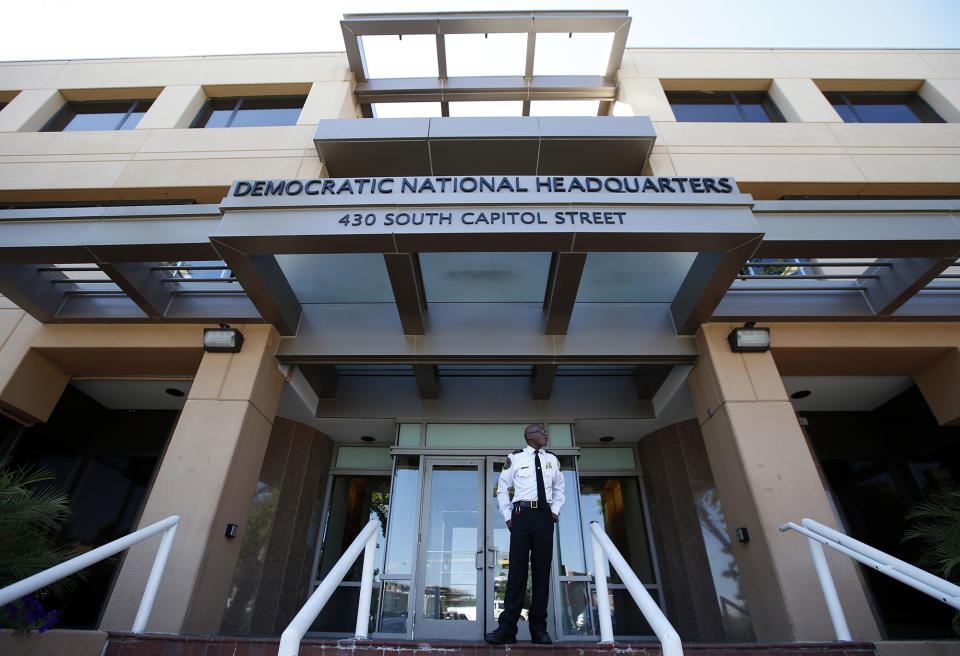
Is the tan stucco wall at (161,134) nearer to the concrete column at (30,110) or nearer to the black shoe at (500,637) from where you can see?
the concrete column at (30,110)

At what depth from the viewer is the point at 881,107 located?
31.6ft

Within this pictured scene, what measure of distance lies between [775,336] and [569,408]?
340 centimetres

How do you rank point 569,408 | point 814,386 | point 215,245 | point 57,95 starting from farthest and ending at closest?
point 57,95 < point 569,408 < point 814,386 < point 215,245

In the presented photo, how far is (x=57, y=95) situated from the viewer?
9.86 meters

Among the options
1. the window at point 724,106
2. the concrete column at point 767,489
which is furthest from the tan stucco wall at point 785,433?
the window at point 724,106

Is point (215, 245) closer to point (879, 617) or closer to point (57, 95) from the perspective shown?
point (57, 95)

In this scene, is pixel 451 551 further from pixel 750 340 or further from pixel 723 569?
pixel 750 340

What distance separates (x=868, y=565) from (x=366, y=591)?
354 centimetres

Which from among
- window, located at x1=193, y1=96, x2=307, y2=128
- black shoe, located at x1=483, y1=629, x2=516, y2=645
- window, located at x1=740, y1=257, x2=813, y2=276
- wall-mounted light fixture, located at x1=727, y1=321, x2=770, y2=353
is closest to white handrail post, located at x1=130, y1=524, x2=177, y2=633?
black shoe, located at x1=483, y1=629, x2=516, y2=645

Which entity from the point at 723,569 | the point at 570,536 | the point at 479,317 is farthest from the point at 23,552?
the point at 723,569

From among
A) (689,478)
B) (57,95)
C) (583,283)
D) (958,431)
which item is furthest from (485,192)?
(57,95)

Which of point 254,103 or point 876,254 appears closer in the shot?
point 876,254

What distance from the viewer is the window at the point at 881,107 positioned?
933 cm

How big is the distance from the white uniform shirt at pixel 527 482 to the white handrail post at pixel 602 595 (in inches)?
21.0
